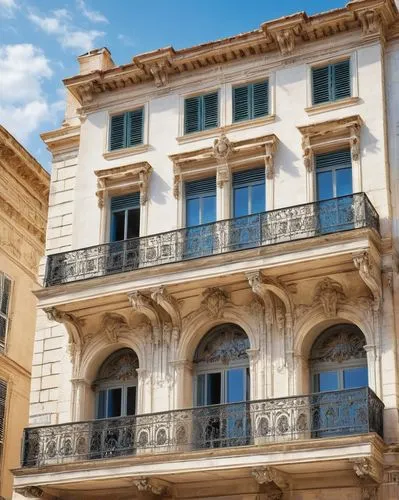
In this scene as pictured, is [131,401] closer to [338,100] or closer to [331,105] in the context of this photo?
[331,105]

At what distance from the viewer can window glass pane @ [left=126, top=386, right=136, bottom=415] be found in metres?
20.3

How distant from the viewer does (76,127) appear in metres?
23.3

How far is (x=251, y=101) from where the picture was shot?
21.4 meters

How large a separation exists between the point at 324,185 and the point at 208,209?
254 centimetres

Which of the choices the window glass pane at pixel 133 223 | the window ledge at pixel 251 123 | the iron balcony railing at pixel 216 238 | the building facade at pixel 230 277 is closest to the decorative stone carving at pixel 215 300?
the building facade at pixel 230 277

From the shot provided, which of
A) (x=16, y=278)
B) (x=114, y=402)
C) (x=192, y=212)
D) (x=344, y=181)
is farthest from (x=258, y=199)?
(x=16, y=278)

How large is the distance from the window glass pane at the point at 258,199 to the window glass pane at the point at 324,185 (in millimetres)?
1170

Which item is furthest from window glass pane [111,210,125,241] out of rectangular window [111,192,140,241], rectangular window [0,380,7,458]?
rectangular window [0,380,7,458]

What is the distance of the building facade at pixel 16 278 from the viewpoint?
25.2 meters

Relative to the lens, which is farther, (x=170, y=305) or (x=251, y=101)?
(x=251, y=101)

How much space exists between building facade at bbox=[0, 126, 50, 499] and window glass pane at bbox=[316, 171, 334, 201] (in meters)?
9.67

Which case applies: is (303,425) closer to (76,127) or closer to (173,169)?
(173,169)

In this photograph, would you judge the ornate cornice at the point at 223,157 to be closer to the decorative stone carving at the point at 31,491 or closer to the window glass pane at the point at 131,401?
the window glass pane at the point at 131,401

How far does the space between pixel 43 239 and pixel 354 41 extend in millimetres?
11791
